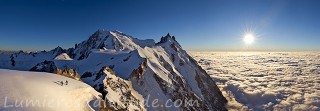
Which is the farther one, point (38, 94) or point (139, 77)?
point (139, 77)

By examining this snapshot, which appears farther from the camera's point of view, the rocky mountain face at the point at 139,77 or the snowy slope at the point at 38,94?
the rocky mountain face at the point at 139,77

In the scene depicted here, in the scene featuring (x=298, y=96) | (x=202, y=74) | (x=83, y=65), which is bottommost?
(x=298, y=96)

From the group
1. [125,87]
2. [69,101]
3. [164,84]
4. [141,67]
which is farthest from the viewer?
[164,84]

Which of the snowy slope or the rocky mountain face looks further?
the rocky mountain face

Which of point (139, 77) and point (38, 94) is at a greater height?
point (38, 94)

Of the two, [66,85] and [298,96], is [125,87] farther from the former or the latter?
[298,96]

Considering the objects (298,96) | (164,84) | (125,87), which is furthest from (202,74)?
(298,96)

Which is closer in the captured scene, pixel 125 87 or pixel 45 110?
pixel 45 110

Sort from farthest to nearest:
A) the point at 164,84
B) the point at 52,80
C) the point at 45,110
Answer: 1. the point at 164,84
2. the point at 52,80
3. the point at 45,110
